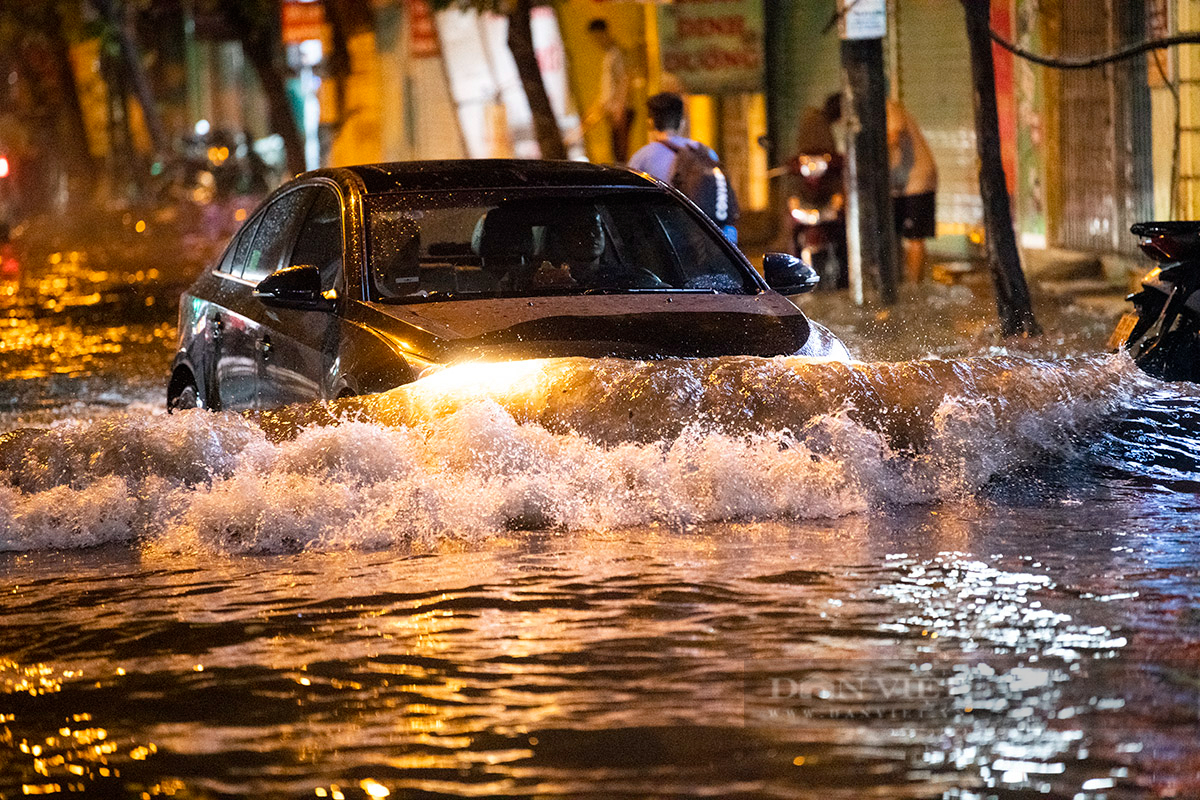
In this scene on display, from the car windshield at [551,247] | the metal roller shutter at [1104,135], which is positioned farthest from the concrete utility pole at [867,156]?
the car windshield at [551,247]

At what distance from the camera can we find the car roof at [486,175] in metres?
7.86

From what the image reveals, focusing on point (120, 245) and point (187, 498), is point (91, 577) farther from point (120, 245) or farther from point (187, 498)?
point (120, 245)

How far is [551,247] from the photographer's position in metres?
7.91

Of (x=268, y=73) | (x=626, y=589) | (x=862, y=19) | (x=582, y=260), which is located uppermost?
(x=268, y=73)

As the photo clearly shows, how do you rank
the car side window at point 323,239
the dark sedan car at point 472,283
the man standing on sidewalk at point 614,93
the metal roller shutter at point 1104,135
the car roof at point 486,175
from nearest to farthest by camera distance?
the dark sedan car at point 472,283, the car side window at point 323,239, the car roof at point 486,175, the metal roller shutter at point 1104,135, the man standing on sidewalk at point 614,93

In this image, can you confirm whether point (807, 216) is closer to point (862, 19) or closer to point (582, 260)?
point (862, 19)

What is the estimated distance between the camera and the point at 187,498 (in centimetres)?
686

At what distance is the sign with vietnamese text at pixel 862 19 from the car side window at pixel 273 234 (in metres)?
7.07

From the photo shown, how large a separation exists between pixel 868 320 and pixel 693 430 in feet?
26.9

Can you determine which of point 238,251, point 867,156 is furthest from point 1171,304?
point 867,156

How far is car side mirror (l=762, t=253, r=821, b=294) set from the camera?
7.84m

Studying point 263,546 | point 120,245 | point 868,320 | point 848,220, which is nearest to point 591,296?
point 263,546

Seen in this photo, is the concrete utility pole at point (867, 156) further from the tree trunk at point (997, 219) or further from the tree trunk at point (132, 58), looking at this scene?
the tree trunk at point (132, 58)

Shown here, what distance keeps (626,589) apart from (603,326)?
1.56 metres
